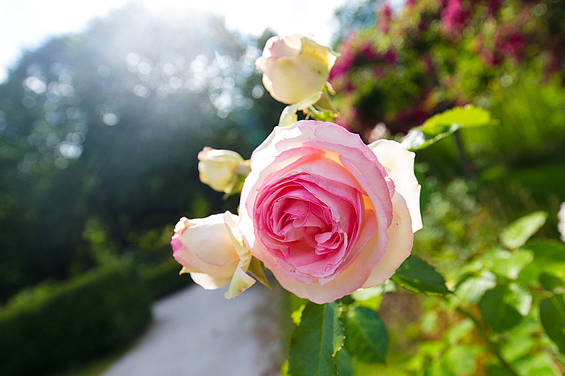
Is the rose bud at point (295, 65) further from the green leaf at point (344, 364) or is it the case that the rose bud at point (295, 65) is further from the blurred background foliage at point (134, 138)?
the blurred background foliage at point (134, 138)

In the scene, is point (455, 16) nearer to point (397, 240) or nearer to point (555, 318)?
point (555, 318)

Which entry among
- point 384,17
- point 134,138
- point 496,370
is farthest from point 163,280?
point 496,370

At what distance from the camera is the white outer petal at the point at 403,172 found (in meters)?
0.46

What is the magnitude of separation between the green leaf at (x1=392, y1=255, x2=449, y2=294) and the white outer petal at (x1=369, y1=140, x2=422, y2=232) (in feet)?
0.67

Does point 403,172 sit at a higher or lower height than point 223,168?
higher

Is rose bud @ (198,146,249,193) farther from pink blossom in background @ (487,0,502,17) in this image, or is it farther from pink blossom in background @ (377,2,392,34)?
pink blossom in background @ (377,2,392,34)

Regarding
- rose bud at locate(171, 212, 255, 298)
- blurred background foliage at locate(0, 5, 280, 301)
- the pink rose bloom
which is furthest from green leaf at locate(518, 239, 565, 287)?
blurred background foliage at locate(0, 5, 280, 301)

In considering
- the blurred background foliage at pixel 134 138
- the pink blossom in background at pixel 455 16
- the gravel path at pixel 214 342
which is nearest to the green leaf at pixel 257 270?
the gravel path at pixel 214 342

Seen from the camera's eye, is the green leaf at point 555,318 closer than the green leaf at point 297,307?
Result: No

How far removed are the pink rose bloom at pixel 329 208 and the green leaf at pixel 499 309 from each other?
50cm

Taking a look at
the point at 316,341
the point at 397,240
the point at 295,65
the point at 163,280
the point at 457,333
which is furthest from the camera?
the point at 163,280

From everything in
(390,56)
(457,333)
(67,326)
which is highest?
(457,333)

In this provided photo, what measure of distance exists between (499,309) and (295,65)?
0.69 metres

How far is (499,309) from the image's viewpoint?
800mm
